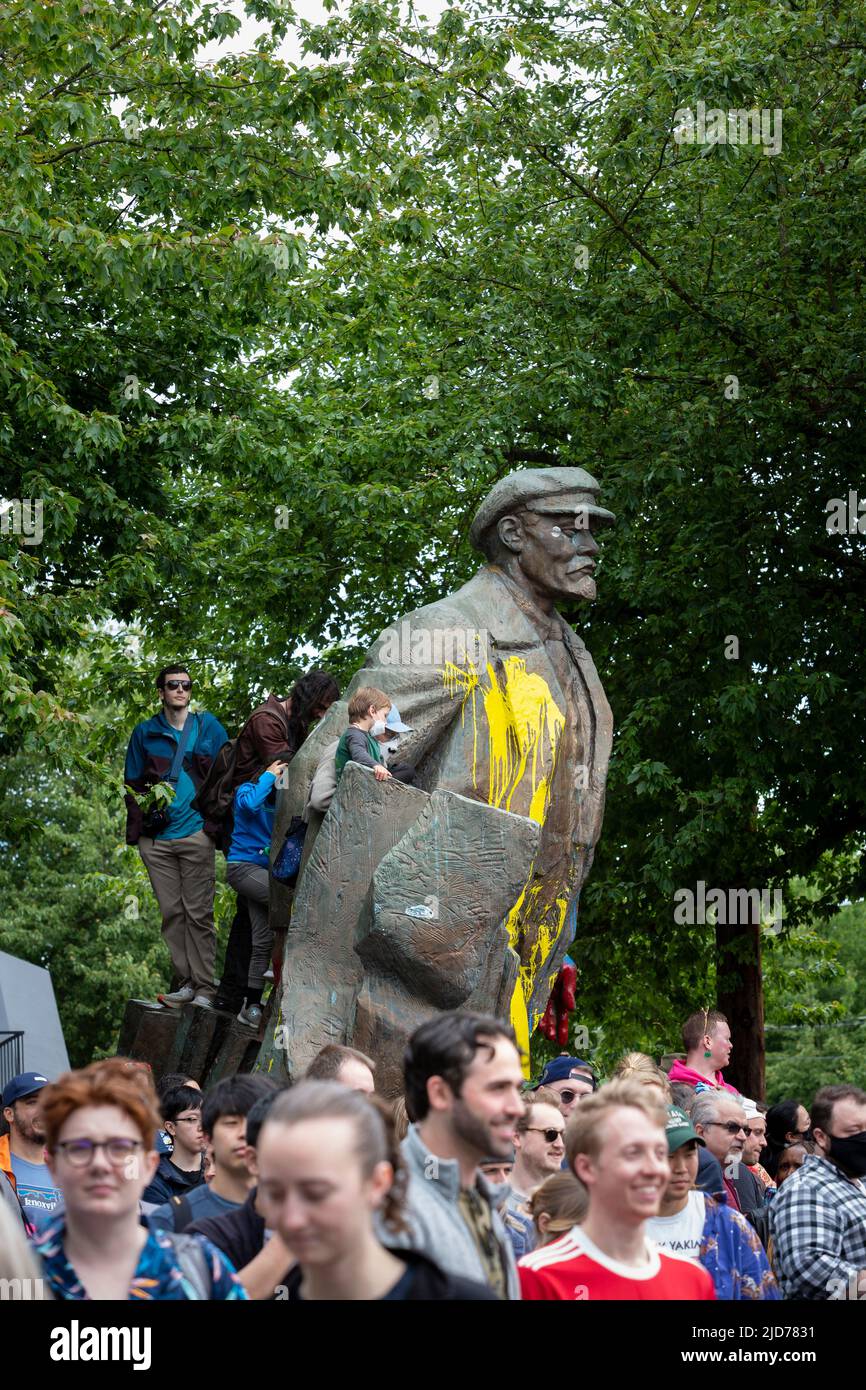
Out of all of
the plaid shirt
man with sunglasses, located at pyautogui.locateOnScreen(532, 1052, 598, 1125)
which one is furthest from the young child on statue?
the plaid shirt

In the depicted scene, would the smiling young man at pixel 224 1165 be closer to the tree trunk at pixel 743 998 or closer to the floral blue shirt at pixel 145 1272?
the floral blue shirt at pixel 145 1272

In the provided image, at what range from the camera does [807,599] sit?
49.9ft

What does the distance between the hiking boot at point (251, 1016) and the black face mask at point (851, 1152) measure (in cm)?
471

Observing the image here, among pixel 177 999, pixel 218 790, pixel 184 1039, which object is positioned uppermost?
pixel 218 790

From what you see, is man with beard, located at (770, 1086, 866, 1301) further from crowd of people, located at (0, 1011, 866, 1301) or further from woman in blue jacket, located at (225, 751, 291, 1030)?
woman in blue jacket, located at (225, 751, 291, 1030)

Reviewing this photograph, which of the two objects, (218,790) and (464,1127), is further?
(218,790)

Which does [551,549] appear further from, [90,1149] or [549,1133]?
[90,1149]

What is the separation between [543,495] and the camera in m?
8.60

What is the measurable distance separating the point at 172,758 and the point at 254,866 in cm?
131

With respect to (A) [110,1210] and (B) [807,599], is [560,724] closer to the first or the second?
(A) [110,1210]

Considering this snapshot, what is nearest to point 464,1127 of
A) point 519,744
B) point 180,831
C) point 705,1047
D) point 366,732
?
point 366,732

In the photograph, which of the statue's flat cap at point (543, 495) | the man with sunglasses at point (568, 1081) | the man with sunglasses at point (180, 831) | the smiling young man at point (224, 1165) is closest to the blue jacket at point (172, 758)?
the man with sunglasses at point (180, 831)
